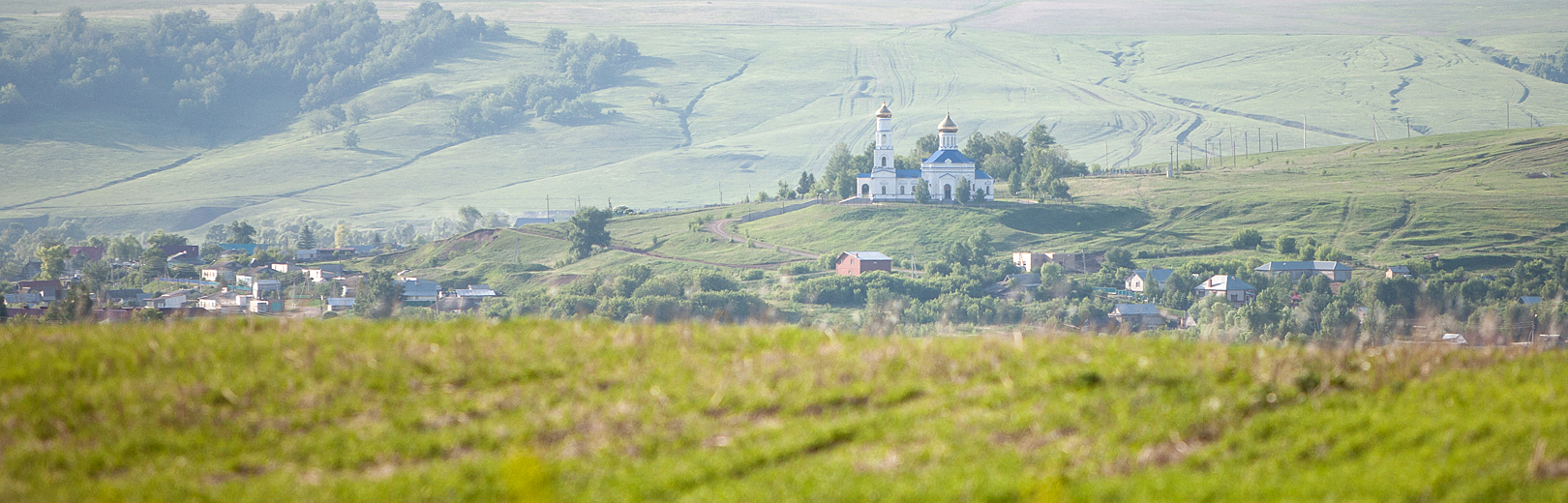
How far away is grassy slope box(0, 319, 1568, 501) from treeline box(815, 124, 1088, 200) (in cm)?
14019

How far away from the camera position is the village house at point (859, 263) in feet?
389

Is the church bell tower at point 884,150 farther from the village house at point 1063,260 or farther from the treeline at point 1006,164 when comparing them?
the village house at point 1063,260

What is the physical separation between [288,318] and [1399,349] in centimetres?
1412

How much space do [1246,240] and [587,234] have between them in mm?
73526

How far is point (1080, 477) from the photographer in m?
9.99

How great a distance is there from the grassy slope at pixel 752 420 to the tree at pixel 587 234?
12524 centimetres

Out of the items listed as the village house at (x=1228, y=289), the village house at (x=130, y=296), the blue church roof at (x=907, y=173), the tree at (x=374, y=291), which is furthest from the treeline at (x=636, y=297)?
the blue church roof at (x=907, y=173)

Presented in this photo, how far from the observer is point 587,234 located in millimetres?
139500

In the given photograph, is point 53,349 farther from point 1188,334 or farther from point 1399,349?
point 1188,334

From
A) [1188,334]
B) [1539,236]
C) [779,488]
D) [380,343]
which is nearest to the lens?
[779,488]

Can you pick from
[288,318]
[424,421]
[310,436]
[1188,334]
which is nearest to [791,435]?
Answer: [424,421]

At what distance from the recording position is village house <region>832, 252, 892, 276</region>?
389 ft

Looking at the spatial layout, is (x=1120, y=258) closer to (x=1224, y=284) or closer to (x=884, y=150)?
(x=1224, y=284)

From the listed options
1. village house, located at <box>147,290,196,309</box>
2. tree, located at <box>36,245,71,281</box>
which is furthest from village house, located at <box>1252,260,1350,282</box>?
tree, located at <box>36,245,71,281</box>
